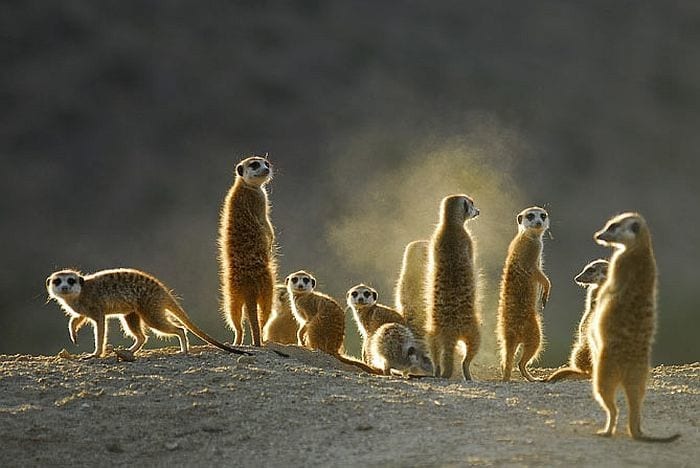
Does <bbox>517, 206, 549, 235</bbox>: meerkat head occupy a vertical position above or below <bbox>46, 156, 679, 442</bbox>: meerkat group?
above

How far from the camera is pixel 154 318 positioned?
7.99 metres

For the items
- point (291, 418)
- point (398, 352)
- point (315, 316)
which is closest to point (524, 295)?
point (398, 352)

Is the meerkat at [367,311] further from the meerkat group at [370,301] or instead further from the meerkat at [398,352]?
the meerkat at [398,352]

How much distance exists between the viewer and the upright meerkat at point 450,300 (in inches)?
328

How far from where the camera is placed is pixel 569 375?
28.5 ft

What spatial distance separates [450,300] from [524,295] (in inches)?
31.0

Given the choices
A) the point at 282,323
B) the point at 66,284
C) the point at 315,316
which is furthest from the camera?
the point at 282,323

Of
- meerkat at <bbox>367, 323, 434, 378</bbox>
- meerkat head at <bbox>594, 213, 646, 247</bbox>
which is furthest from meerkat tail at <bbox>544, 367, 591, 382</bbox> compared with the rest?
meerkat head at <bbox>594, 213, 646, 247</bbox>

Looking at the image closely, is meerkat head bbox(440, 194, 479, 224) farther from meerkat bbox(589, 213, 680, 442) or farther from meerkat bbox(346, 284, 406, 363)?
meerkat bbox(589, 213, 680, 442)

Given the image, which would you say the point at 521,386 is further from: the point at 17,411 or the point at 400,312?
the point at 17,411

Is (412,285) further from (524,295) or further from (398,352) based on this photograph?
(524,295)

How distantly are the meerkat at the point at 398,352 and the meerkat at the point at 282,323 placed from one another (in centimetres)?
146

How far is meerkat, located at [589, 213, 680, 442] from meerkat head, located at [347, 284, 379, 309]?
396 cm

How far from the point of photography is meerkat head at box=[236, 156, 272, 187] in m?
8.70
